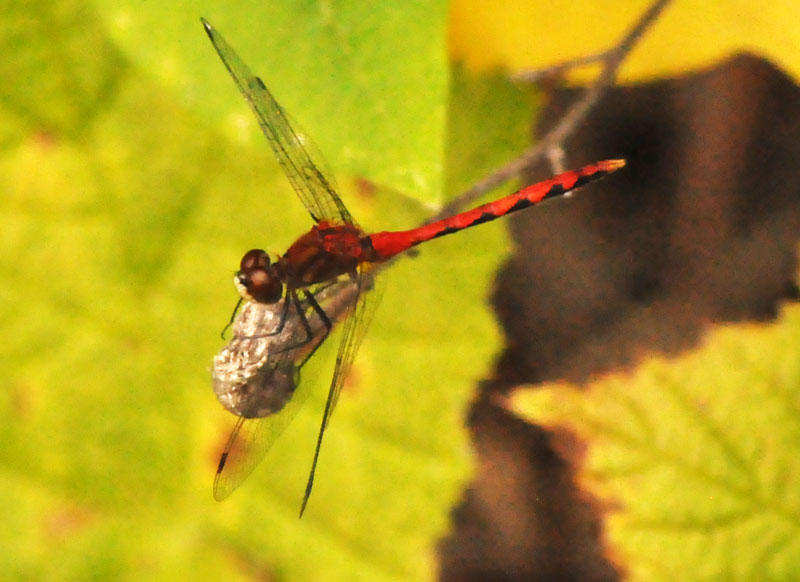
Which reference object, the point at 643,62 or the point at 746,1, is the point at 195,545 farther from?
the point at 746,1

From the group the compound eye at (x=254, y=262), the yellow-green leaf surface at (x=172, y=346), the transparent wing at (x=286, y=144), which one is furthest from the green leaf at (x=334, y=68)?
the yellow-green leaf surface at (x=172, y=346)

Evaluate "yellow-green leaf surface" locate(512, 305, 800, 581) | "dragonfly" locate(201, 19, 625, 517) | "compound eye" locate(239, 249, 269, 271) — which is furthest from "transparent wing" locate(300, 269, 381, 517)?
"yellow-green leaf surface" locate(512, 305, 800, 581)

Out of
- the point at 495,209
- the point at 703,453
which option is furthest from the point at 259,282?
the point at 703,453

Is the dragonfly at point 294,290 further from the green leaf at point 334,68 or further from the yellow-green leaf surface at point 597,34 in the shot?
the yellow-green leaf surface at point 597,34

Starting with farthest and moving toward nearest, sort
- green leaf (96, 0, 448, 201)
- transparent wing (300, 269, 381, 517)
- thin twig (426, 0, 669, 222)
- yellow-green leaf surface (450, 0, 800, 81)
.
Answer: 1. yellow-green leaf surface (450, 0, 800, 81)
2. thin twig (426, 0, 669, 222)
3. transparent wing (300, 269, 381, 517)
4. green leaf (96, 0, 448, 201)

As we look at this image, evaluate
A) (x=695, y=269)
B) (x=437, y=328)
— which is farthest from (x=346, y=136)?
(x=695, y=269)

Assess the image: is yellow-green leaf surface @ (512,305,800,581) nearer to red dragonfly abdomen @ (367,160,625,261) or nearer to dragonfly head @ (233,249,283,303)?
red dragonfly abdomen @ (367,160,625,261)
